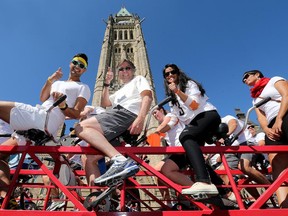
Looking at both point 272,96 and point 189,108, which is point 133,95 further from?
point 272,96

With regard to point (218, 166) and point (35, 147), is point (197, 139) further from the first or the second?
point (218, 166)

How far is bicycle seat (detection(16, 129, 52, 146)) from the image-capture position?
2844 millimetres

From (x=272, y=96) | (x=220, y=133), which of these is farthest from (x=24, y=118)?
(x=272, y=96)

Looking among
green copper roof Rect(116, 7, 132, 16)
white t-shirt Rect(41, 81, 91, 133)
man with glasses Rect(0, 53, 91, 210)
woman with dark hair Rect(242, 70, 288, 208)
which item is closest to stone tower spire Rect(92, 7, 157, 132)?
green copper roof Rect(116, 7, 132, 16)

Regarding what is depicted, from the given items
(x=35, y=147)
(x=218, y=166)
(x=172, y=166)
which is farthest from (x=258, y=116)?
(x=35, y=147)

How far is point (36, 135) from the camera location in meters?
2.86

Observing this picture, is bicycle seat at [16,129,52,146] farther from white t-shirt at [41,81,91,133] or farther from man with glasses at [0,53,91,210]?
white t-shirt at [41,81,91,133]

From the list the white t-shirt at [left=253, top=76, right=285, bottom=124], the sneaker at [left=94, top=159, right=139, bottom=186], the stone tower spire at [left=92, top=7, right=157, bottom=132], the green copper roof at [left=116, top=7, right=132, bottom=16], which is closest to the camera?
the sneaker at [left=94, top=159, right=139, bottom=186]

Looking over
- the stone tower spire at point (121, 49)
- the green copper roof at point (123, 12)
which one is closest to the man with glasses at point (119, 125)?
the stone tower spire at point (121, 49)

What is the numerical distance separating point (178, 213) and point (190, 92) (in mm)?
1520

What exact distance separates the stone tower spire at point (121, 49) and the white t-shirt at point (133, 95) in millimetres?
28066

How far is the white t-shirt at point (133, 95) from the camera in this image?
3166 mm

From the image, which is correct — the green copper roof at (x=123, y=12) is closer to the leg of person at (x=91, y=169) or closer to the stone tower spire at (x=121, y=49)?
the stone tower spire at (x=121, y=49)

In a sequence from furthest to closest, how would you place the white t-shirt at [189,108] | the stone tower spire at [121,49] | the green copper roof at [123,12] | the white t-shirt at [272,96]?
the green copper roof at [123,12] → the stone tower spire at [121,49] → the white t-shirt at [272,96] → the white t-shirt at [189,108]
